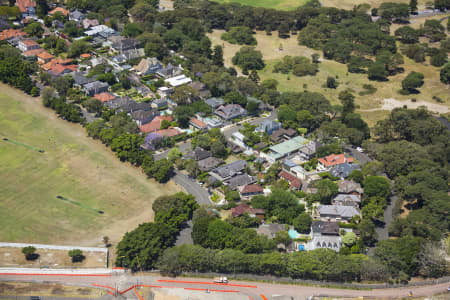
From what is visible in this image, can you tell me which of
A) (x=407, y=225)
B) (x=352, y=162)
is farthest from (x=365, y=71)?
(x=407, y=225)

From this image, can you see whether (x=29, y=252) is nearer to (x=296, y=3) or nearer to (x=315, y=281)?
(x=315, y=281)

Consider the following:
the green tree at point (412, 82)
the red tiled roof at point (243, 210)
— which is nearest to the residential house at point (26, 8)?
the red tiled roof at point (243, 210)

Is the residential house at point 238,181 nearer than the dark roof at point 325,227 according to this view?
No

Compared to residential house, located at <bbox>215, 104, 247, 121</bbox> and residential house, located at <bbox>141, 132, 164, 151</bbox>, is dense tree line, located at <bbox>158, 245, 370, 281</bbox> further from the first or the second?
residential house, located at <bbox>215, 104, 247, 121</bbox>

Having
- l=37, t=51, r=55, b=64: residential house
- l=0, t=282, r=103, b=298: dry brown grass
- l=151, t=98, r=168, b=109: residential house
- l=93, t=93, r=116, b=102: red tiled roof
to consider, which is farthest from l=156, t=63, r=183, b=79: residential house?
l=0, t=282, r=103, b=298: dry brown grass

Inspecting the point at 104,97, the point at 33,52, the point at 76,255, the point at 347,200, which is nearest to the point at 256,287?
the point at 347,200

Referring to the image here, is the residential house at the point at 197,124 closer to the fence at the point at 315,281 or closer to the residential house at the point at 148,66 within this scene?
the residential house at the point at 148,66

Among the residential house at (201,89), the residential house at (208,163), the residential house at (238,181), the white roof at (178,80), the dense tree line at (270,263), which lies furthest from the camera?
the white roof at (178,80)
